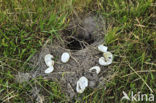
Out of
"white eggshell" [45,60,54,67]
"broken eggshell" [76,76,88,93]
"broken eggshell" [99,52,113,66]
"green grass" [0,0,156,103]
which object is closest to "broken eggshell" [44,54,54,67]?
"white eggshell" [45,60,54,67]

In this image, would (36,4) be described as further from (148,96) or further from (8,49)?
(148,96)

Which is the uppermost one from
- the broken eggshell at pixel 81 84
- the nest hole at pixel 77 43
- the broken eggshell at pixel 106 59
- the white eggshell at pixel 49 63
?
the nest hole at pixel 77 43

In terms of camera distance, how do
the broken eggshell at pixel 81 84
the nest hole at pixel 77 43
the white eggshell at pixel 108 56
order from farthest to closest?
the nest hole at pixel 77 43 → the white eggshell at pixel 108 56 → the broken eggshell at pixel 81 84

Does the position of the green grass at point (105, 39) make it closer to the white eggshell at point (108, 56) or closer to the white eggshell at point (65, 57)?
the white eggshell at point (108, 56)

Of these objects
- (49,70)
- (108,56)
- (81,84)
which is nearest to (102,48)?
(108,56)

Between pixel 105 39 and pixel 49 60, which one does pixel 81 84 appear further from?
pixel 105 39

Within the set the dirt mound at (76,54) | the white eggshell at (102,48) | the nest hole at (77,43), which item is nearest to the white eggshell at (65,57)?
the dirt mound at (76,54)

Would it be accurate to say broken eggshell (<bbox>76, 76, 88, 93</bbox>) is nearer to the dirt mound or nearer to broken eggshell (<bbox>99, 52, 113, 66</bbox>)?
the dirt mound
